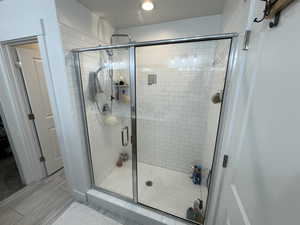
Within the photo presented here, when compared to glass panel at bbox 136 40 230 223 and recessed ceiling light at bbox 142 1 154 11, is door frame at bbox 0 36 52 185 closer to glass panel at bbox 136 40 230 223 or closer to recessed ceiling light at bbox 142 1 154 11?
recessed ceiling light at bbox 142 1 154 11

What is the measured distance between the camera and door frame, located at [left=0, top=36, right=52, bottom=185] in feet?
5.31

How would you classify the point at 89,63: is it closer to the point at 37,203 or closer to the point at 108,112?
the point at 108,112

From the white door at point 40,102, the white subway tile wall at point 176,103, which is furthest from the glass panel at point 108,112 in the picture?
the white door at point 40,102

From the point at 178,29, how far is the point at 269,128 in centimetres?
192

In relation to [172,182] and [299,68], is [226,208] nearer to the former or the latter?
[299,68]

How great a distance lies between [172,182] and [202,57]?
1986 mm

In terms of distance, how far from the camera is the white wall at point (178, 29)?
176 centimetres

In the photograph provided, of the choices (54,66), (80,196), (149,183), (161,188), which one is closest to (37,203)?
(80,196)

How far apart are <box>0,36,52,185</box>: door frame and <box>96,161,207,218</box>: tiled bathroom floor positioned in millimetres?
1102

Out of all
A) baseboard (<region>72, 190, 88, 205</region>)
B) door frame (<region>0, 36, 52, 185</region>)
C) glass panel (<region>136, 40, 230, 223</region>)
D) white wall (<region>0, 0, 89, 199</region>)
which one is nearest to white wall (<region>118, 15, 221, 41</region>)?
glass panel (<region>136, 40, 230, 223</region>)

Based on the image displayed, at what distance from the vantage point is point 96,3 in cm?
148

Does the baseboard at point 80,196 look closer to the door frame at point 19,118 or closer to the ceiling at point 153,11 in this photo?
the door frame at point 19,118

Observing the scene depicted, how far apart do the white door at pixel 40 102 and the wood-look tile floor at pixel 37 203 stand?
30 centimetres

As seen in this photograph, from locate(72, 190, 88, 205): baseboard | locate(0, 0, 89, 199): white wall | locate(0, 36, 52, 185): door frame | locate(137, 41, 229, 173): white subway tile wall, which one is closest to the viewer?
locate(0, 0, 89, 199): white wall
